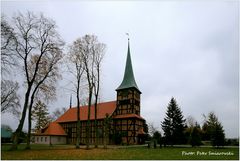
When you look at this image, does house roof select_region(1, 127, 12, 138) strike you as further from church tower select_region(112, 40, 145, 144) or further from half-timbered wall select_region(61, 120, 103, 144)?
church tower select_region(112, 40, 145, 144)

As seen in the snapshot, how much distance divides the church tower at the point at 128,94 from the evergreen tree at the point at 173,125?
22.1 ft

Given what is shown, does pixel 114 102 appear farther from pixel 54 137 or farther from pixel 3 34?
pixel 3 34

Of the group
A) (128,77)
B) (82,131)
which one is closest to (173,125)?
(128,77)

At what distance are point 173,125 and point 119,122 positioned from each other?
10106 millimetres

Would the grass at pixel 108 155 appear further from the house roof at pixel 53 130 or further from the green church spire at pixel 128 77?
the house roof at pixel 53 130

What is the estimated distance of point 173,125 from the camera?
37.0m

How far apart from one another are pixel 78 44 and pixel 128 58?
19.9m

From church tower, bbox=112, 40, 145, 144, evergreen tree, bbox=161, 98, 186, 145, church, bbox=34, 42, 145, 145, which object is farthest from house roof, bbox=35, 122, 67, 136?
evergreen tree, bbox=161, 98, 186, 145

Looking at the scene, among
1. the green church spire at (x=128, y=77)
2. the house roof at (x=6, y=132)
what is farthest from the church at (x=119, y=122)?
the house roof at (x=6, y=132)

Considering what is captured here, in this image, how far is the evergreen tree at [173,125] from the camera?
35.6 metres

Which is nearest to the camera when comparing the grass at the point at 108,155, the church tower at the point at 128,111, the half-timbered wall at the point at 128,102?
the grass at the point at 108,155

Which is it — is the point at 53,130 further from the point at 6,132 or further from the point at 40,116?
the point at 6,132

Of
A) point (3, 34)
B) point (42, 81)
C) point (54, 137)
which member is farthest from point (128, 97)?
point (3, 34)

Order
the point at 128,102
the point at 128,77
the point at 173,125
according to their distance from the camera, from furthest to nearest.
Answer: the point at 128,77 < the point at 128,102 < the point at 173,125
